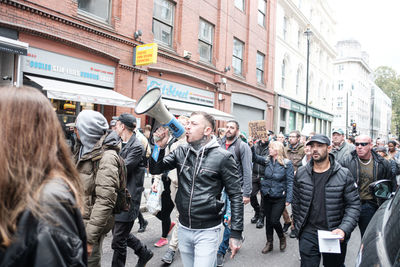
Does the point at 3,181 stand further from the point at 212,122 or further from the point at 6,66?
the point at 6,66

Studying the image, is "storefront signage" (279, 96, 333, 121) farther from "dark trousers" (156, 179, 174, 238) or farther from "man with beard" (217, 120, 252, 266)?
"dark trousers" (156, 179, 174, 238)

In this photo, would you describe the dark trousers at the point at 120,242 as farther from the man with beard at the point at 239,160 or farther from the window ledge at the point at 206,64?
the window ledge at the point at 206,64

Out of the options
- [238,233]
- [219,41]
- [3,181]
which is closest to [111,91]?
[219,41]

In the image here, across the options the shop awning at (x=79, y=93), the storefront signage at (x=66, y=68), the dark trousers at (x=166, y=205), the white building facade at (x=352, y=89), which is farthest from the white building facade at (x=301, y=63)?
the white building facade at (x=352, y=89)

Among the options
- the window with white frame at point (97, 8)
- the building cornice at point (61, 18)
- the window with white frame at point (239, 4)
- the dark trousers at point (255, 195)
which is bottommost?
the dark trousers at point (255, 195)

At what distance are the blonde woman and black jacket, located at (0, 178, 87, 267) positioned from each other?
14.2 ft

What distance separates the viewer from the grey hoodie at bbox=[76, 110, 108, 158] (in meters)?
2.79

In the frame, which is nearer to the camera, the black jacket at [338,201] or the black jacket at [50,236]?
the black jacket at [50,236]

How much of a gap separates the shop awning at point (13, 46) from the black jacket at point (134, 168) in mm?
5593

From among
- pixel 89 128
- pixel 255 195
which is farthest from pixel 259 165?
pixel 89 128

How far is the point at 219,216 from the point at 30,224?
210 cm

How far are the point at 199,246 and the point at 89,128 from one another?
1.49 metres

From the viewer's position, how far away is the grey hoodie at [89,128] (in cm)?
279

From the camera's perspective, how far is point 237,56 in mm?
18203
